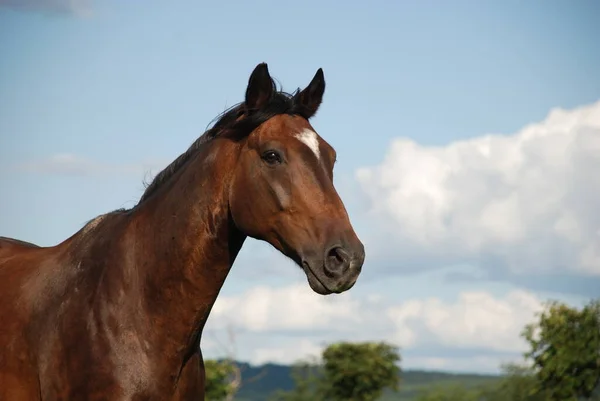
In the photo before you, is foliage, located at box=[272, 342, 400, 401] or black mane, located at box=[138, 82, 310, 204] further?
foliage, located at box=[272, 342, 400, 401]

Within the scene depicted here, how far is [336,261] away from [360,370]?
106ft

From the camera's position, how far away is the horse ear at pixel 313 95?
6020 mm

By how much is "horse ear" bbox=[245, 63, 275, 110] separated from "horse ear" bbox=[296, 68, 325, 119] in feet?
0.77

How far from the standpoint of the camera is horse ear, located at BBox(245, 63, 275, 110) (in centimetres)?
573

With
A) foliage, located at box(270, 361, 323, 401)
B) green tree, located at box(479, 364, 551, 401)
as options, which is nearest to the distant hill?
foliage, located at box(270, 361, 323, 401)

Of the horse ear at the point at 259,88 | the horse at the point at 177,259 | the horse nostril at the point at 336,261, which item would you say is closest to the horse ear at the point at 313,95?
the horse at the point at 177,259

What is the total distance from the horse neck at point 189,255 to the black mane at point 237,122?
136 millimetres

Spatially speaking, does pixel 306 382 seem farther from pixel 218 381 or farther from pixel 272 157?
pixel 272 157

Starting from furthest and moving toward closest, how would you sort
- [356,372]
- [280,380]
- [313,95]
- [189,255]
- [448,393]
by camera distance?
1. [280,380]
2. [356,372]
3. [448,393]
4. [313,95]
5. [189,255]

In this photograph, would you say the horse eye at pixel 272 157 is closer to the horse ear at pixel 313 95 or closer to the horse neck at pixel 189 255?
the horse neck at pixel 189 255

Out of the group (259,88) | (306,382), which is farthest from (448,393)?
(259,88)

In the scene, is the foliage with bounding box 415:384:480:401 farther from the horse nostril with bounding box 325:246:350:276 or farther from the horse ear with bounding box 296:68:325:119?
the horse nostril with bounding box 325:246:350:276

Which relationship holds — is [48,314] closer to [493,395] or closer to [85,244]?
[85,244]

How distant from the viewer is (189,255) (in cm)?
574
